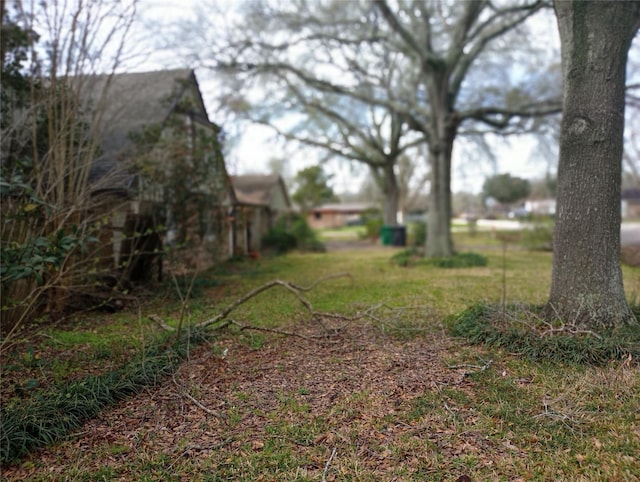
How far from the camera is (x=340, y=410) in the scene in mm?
3529

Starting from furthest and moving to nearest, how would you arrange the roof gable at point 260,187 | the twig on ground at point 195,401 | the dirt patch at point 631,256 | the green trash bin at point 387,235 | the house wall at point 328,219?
1. the house wall at point 328,219
2. the roof gable at point 260,187
3. the green trash bin at point 387,235
4. the dirt patch at point 631,256
5. the twig on ground at point 195,401

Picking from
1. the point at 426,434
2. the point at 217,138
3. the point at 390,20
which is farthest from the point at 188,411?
the point at 390,20

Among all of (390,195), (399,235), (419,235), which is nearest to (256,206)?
(399,235)

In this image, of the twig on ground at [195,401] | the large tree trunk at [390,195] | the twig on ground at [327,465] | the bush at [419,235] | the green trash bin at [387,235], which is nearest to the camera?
the twig on ground at [327,465]

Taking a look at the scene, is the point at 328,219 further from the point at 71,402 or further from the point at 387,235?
the point at 71,402

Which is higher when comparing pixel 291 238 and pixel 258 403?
pixel 291 238

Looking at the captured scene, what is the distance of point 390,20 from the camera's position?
12.4m

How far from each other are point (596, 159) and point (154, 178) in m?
7.61

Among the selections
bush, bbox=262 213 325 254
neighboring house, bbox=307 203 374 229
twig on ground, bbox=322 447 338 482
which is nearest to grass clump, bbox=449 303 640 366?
twig on ground, bbox=322 447 338 482

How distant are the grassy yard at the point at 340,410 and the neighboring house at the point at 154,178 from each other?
2985 millimetres

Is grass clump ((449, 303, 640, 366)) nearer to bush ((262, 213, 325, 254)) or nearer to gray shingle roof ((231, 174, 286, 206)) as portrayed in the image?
bush ((262, 213, 325, 254))

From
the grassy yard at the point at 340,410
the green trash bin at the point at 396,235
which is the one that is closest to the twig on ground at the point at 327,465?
the grassy yard at the point at 340,410

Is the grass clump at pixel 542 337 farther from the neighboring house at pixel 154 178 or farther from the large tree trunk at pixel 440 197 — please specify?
the large tree trunk at pixel 440 197

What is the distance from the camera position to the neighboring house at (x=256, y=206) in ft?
56.5
